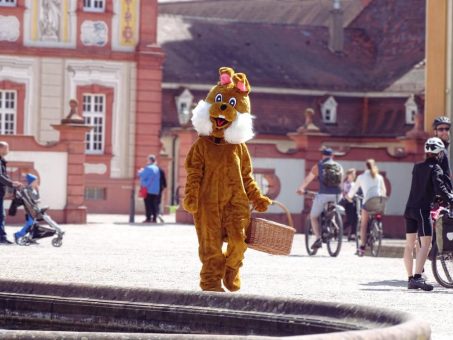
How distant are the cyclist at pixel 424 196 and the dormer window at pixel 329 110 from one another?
45.6 metres

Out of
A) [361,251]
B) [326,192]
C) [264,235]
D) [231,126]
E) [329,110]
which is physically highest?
[329,110]

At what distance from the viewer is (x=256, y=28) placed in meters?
66.3

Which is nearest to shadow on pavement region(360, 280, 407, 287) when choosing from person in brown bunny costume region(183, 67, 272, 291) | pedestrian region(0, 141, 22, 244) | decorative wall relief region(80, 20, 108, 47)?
person in brown bunny costume region(183, 67, 272, 291)

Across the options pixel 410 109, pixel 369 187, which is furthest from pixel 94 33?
pixel 369 187

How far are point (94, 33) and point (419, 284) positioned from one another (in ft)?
107

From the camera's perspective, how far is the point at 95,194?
157 ft

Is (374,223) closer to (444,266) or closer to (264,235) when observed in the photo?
(444,266)

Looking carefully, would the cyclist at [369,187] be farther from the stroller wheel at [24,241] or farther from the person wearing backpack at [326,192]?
the stroller wheel at [24,241]

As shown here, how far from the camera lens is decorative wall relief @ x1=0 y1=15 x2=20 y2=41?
1886 inches

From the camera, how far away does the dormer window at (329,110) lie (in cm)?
6269

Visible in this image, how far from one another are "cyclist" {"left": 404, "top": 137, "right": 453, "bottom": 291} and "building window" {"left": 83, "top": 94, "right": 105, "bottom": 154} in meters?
32.7

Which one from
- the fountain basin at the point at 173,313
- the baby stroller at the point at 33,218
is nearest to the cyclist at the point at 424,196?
the fountain basin at the point at 173,313

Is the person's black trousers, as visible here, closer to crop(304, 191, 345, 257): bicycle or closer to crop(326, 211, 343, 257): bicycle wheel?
crop(304, 191, 345, 257): bicycle

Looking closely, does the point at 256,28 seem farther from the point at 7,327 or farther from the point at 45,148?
the point at 7,327
